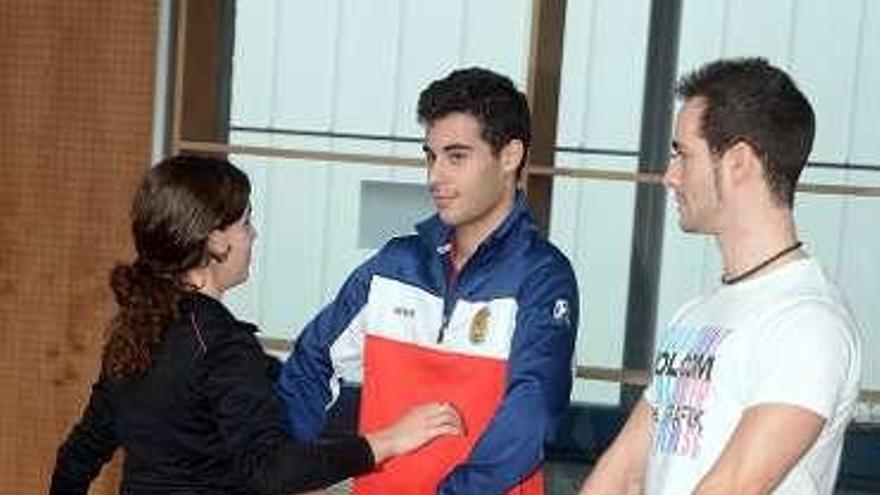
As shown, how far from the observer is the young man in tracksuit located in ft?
6.08

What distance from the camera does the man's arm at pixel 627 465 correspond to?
5.59 feet

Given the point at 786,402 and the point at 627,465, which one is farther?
the point at 627,465

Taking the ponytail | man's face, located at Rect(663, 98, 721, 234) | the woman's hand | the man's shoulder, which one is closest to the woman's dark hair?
the ponytail

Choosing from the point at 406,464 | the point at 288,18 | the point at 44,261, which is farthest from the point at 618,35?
the point at 406,464

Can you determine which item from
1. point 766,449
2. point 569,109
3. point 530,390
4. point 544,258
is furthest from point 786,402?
point 569,109

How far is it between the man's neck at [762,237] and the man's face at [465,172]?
0.52 metres

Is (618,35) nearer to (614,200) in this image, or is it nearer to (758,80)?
(614,200)

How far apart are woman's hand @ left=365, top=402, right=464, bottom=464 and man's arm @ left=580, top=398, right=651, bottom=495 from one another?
245mm

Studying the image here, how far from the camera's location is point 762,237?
1.50 meters

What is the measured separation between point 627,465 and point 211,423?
1.80ft

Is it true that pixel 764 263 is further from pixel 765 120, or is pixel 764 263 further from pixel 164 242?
pixel 164 242

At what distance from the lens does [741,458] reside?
4.47ft

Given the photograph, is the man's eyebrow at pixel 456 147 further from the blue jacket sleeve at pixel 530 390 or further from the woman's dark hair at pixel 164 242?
the woman's dark hair at pixel 164 242

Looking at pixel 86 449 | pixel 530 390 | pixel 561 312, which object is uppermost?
pixel 561 312
